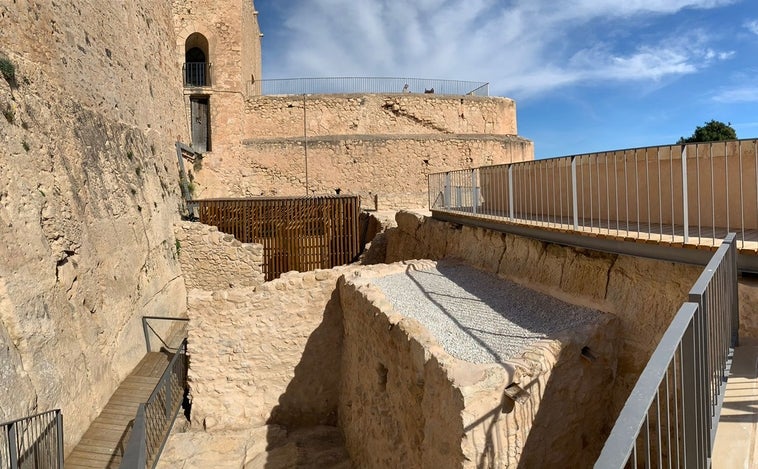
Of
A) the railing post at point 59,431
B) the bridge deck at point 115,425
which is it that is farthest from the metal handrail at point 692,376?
the bridge deck at point 115,425

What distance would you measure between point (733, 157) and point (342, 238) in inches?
382

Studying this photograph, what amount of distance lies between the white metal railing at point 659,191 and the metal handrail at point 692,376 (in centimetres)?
114

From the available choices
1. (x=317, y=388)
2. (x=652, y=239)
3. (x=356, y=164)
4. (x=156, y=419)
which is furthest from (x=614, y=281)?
(x=356, y=164)

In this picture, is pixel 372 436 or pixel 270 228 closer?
pixel 372 436

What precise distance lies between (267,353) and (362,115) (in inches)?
576

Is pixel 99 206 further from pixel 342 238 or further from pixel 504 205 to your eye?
pixel 504 205

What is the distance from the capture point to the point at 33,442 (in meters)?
5.26

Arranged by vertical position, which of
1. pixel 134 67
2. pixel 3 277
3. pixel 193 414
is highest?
pixel 134 67

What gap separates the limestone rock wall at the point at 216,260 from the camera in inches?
470

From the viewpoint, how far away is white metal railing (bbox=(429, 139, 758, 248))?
4.38 metres

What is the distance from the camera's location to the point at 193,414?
741cm

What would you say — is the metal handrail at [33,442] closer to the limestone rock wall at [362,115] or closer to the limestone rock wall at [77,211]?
the limestone rock wall at [77,211]

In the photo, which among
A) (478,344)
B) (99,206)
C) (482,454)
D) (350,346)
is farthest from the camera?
(99,206)

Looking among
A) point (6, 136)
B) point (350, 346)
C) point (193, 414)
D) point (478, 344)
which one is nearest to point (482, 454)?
point (478, 344)
